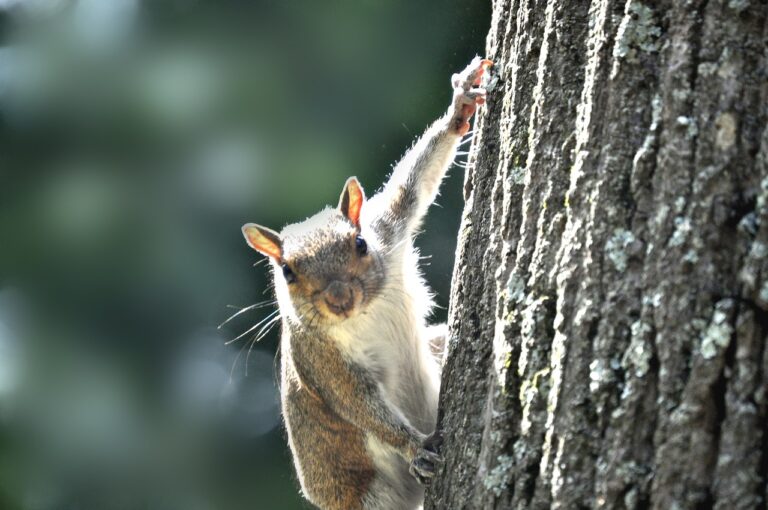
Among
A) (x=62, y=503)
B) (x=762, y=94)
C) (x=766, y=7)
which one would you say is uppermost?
(x=766, y=7)

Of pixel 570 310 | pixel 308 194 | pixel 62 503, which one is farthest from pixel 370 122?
pixel 570 310

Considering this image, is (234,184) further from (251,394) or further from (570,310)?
(570,310)

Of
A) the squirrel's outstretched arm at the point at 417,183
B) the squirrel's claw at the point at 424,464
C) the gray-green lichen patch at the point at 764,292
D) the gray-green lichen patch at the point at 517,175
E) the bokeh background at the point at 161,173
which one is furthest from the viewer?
the bokeh background at the point at 161,173

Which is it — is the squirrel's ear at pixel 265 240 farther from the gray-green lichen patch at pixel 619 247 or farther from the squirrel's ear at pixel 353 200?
the gray-green lichen patch at pixel 619 247

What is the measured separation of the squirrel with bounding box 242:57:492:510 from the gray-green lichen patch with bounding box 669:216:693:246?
5.75ft

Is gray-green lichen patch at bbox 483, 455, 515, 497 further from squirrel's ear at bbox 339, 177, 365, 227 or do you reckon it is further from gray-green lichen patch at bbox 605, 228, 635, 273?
squirrel's ear at bbox 339, 177, 365, 227

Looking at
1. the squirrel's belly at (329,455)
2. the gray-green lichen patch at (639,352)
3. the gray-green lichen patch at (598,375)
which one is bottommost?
the squirrel's belly at (329,455)

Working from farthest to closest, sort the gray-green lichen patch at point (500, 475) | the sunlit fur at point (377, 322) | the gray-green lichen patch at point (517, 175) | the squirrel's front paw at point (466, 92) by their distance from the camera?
the sunlit fur at point (377, 322), the squirrel's front paw at point (466, 92), the gray-green lichen patch at point (517, 175), the gray-green lichen patch at point (500, 475)

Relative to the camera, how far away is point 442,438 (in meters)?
2.64

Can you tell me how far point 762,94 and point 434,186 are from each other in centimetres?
231

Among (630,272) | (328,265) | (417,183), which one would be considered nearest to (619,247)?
(630,272)

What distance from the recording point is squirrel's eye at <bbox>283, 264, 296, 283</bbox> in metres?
3.86

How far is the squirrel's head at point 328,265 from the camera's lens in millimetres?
3734

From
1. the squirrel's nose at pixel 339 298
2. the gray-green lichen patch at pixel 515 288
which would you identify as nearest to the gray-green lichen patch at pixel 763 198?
the gray-green lichen patch at pixel 515 288
